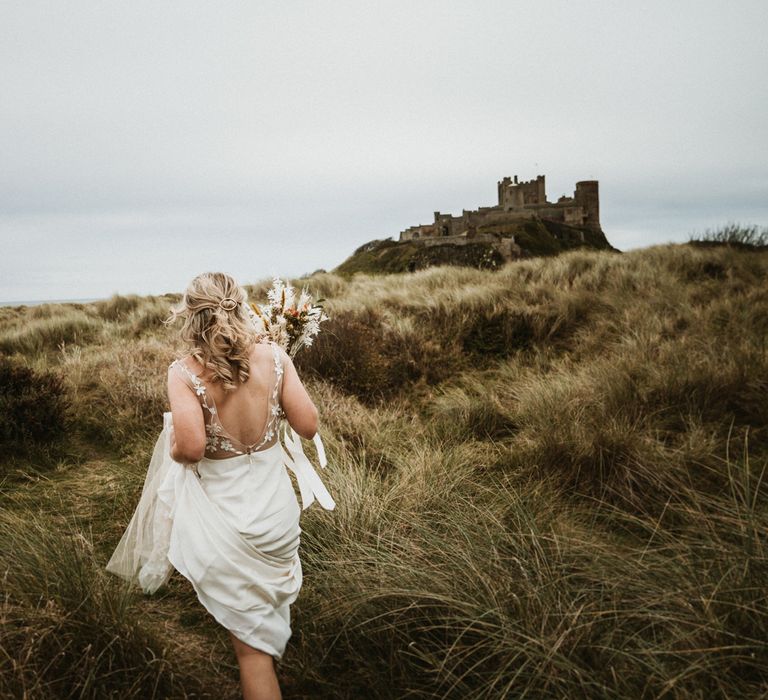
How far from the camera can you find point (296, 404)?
2.76 m

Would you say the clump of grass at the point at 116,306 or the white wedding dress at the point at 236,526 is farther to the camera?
the clump of grass at the point at 116,306

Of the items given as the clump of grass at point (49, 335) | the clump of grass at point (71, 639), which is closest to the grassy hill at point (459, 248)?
the clump of grass at point (49, 335)

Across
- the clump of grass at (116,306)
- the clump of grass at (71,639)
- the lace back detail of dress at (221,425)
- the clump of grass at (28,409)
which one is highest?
the clump of grass at (116,306)

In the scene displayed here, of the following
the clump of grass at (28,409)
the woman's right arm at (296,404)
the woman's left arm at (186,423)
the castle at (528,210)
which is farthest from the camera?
the castle at (528,210)

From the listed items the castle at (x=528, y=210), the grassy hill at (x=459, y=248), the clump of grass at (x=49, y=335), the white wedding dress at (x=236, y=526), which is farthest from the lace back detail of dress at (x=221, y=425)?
the castle at (x=528, y=210)

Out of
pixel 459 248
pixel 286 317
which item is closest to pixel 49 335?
pixel 286 317

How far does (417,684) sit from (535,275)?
40.1ft

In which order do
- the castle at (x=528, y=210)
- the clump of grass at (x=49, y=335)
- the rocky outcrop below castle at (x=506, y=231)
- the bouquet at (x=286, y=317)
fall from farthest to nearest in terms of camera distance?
the castle at (x=528, y=210)
the rocky outcrop below castle at (x=506, y=231)
the clump of grass at (x=49, y=335)
the bouquet at (x=286, y=317)

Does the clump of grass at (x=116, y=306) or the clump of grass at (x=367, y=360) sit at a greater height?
the clump of grass at (x=116, y=306)

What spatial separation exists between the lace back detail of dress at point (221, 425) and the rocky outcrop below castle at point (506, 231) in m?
41.7

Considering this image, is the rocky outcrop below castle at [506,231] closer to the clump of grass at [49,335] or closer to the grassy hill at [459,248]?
the grassy hill at [459,248]

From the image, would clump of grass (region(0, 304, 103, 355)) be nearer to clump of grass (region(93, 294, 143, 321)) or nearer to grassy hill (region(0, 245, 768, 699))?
clump of grass (region(93, 294, 143, 321))

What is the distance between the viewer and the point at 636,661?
1928 mm

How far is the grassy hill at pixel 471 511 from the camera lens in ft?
7.05
